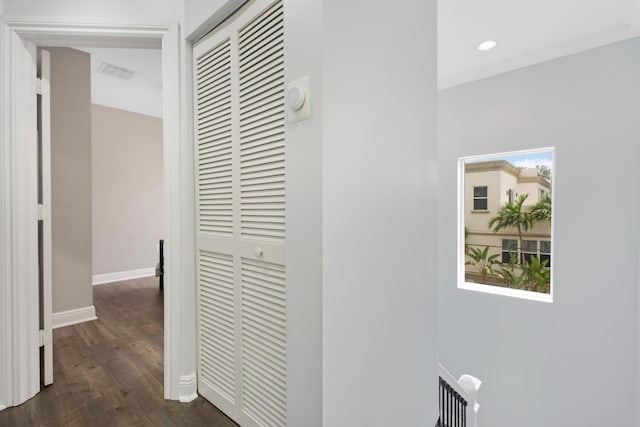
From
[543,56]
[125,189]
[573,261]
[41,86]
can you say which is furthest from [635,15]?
[125,189]

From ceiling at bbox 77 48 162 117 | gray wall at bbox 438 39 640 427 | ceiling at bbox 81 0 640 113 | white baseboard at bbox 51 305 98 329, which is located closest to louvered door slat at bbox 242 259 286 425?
ceiling at bbox 81 0 640 113

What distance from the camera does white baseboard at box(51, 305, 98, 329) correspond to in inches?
115

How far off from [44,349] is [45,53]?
181 centimetres

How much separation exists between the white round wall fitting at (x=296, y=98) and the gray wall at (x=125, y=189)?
494 centimetres

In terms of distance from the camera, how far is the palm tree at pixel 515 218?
3337mm

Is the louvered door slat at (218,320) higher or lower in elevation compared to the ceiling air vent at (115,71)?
lower

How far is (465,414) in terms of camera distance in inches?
97.4

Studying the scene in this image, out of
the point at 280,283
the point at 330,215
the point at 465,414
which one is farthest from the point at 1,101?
the point at 465,414

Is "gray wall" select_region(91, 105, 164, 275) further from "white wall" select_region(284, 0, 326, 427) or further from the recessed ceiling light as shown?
the recessed ceiling light

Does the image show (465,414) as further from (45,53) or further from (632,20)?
(45,53)

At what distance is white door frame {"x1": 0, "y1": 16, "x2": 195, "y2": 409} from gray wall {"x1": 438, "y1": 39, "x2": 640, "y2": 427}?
10.2 feet

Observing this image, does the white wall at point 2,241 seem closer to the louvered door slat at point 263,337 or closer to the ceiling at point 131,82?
the louvered door slat at point 263,337

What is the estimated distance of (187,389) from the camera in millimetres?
1718

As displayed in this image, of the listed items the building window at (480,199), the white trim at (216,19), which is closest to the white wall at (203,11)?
the white trim at (216,19)
